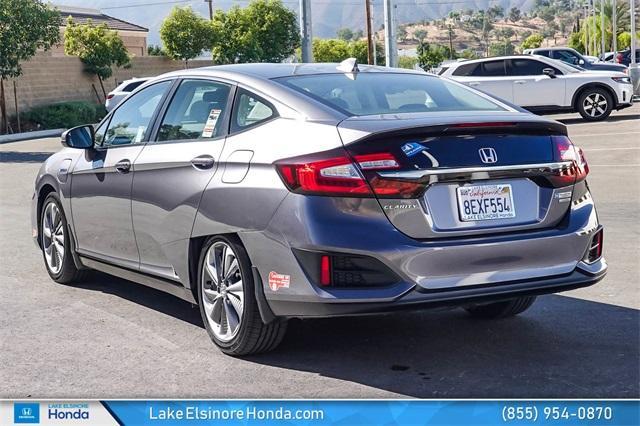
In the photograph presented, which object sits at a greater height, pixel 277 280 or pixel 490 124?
pixel 490 124

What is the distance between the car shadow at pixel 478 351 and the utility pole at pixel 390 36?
25.4 meters

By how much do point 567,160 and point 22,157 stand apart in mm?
18448

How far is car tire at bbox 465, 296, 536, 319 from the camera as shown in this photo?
645cm

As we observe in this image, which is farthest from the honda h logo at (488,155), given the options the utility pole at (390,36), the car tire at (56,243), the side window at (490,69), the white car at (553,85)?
the utility pole at (390,36)

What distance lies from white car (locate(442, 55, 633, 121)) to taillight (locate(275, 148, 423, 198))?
1967 cm

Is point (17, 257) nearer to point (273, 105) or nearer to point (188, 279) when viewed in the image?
point (188, 279)

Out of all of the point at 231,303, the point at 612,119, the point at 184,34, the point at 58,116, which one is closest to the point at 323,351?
the point at 231,303

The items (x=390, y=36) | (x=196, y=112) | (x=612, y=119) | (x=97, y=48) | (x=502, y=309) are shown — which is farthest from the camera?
(x=97, y=48)

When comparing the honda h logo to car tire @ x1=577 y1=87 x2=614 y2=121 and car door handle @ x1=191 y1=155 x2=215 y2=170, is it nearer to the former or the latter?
car door handle @ x1=191 y1=155 x2=215 y2=170

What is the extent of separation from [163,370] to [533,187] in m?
2.16

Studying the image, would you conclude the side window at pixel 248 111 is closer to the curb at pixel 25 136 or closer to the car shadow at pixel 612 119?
the car shadow at pixel 612 119

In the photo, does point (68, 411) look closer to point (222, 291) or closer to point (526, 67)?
point (222, 291)

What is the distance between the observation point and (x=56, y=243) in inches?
307

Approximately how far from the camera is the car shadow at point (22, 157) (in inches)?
829
